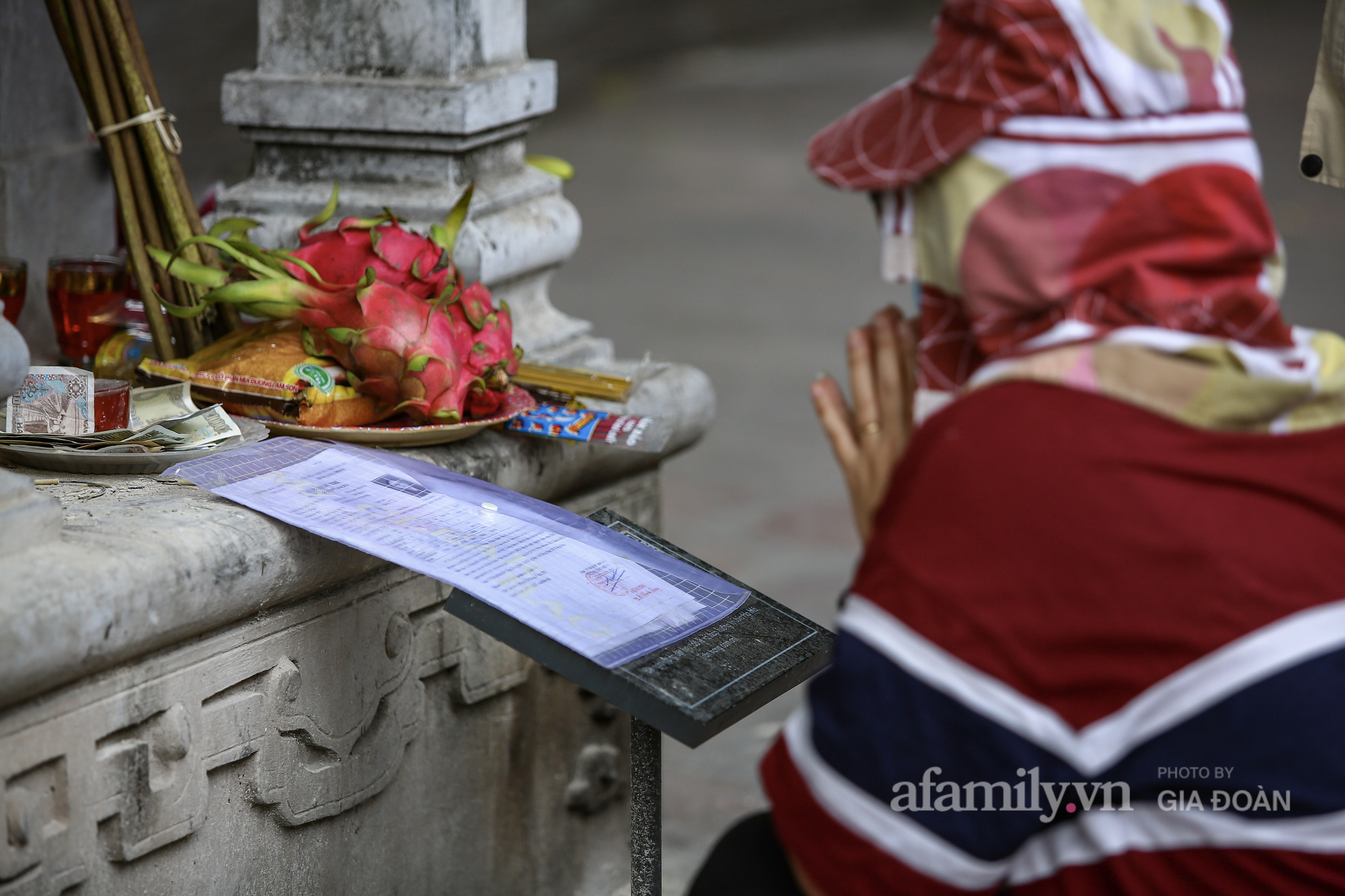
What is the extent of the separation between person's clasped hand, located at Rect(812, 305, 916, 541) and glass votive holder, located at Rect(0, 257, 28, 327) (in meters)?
1.33

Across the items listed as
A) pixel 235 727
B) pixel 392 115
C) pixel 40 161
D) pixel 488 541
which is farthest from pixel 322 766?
pixel 40 161

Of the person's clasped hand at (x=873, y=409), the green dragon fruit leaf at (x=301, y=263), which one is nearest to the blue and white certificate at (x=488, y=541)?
the green dragon fruit leaf at (x=301, y=263)

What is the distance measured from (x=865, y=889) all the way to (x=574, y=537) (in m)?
0.71

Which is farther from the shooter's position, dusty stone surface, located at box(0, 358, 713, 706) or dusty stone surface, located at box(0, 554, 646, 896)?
dusty stone surface, located at box(0, 554, 646, 896)

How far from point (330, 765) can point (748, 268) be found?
16.9ft

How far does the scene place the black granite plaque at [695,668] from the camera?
135 cm

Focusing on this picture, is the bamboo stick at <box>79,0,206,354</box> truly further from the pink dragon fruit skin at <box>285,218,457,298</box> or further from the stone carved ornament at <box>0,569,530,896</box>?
the stone carved ornament at <box>0,569,530,896</box>

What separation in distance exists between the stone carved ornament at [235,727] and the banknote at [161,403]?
1.06 feet

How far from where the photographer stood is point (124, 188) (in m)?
1.97

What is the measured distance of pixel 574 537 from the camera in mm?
1635

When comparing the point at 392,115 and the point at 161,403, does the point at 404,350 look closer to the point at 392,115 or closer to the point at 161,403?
the point at 161,403

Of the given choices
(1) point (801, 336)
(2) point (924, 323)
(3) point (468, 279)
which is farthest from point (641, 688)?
(1) point (801, 336)

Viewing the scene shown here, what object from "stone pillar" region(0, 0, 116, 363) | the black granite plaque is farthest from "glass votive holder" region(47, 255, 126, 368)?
the black granite plaque

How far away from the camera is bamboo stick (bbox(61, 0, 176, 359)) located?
6.33 ft
